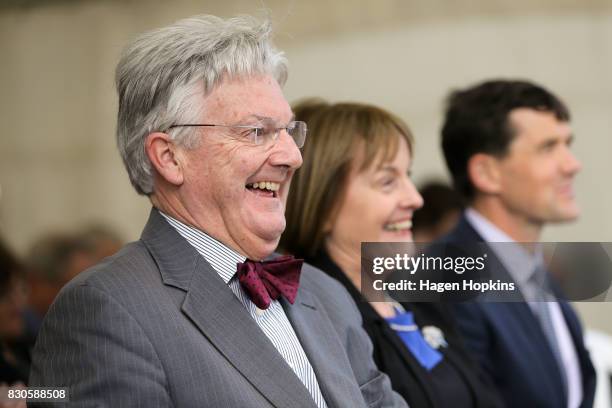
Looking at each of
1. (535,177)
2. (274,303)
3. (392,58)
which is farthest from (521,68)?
(274,303)

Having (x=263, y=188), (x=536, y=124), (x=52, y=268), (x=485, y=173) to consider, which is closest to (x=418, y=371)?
(x=263, y=188)

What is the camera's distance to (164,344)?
205 centimetres

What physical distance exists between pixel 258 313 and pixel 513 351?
150 centimetres

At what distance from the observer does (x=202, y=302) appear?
2191 mm

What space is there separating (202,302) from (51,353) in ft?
1.16

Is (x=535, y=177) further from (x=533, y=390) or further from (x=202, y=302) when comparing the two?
(x=202, y=302)

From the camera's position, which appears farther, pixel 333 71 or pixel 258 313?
pixel 333 71

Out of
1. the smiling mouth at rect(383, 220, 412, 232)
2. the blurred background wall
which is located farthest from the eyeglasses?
the blurred background wall

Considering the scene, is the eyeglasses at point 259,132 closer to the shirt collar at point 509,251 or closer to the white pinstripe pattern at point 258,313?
the white pinstripe pattern at point 258,313

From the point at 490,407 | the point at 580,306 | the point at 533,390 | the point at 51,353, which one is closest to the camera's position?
the point at 51,353

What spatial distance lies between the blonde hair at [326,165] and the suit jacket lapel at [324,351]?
67 centimetres

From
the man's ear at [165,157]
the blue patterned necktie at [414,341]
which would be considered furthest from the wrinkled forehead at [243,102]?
the blue patterned necktie at [414,341]

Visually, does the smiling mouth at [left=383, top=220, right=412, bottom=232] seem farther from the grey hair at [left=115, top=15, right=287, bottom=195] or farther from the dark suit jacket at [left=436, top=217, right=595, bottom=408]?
the grey hair at [left=115, top=15, right=287, bottom=195]

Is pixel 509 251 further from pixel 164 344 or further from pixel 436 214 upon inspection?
pixel 164 344
